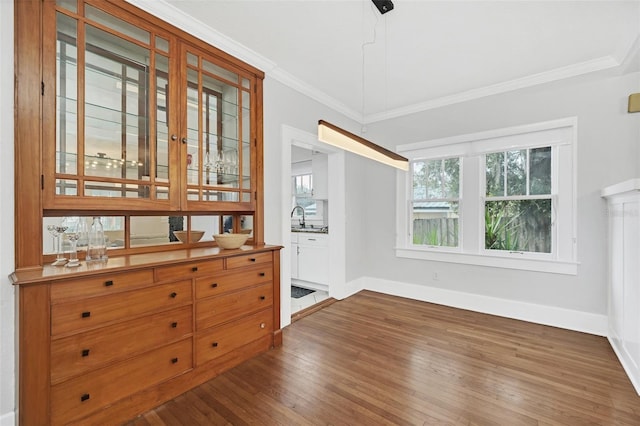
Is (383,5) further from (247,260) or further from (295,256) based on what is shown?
(295,256)

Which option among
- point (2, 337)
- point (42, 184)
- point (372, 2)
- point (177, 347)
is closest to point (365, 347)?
point (177, 347)

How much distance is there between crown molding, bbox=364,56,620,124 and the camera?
9.79ft

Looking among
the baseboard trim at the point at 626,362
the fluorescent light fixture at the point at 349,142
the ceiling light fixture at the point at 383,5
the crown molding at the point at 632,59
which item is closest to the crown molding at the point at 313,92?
the ceiling light fixture at the point at 383,5

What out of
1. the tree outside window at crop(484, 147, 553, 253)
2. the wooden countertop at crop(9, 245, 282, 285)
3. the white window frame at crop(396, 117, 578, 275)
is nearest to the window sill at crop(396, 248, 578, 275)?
the white window frame at crop(396, 117, 578, 275)

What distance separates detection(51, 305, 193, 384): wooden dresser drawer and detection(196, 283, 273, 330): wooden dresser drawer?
0.34ft

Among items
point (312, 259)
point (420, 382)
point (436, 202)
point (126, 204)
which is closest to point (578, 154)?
point (436, 202)

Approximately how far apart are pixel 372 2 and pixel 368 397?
9.74 ft

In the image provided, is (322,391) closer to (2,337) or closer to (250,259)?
(250,259)

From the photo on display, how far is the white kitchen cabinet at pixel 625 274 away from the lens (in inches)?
86.9

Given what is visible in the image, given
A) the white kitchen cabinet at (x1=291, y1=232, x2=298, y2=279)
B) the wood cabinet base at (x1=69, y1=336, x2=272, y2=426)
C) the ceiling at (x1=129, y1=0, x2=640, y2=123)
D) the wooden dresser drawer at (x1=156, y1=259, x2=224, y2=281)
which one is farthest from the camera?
the white kitchen cabinet at (x1=291, y1=232, x2=298, y2=279)

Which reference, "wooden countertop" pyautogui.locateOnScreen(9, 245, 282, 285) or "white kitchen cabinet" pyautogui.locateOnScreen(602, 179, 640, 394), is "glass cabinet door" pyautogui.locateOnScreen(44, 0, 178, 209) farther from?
"white kitchen cabinet" pyautogui.locateOnScreen(602, 179, 640, 394)

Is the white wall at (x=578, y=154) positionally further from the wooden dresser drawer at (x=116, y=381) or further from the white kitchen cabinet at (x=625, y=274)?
the wooden dresser drawer at (x=116, y=381)

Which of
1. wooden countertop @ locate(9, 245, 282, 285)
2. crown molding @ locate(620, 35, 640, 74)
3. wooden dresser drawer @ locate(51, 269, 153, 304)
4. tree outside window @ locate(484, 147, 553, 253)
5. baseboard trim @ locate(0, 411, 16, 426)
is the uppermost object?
crown molding @ locate(620, 35, 640, 74)

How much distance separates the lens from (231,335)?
2443 millimetres
